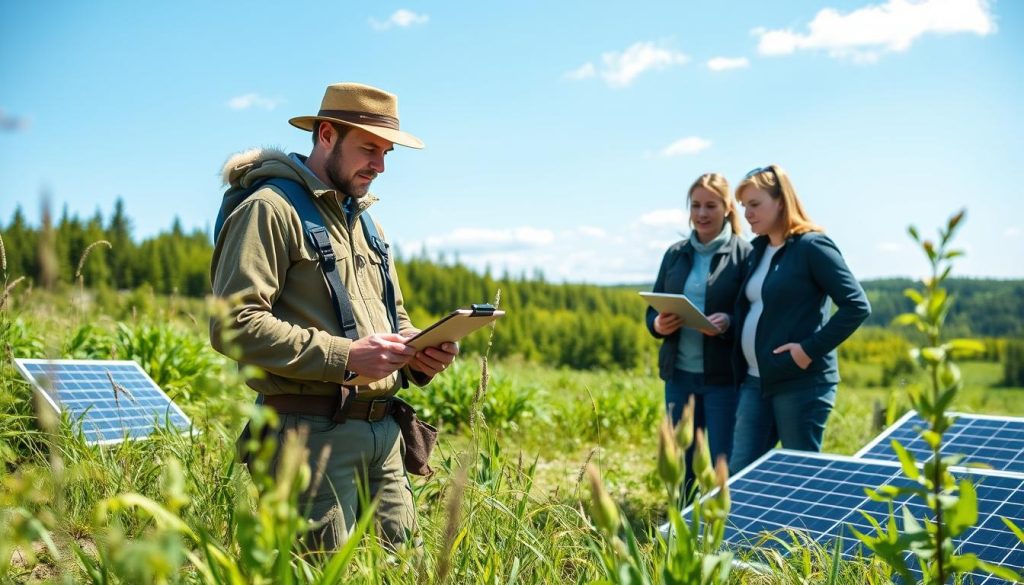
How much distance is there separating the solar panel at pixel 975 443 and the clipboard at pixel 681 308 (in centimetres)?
117

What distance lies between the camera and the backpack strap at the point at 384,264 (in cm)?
349

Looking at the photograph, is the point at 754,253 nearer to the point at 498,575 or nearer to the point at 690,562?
the point at 498,575

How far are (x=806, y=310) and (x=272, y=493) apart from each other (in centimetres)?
408

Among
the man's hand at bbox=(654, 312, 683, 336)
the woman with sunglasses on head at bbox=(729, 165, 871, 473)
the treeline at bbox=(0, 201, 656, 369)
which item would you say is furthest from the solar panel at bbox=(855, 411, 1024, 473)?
the treeline at bbox=(0, 201, 656, 369)

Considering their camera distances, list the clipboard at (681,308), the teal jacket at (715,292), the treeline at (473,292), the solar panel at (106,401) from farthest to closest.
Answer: the treeline at (473,292), the teal jacket at (715,292), the clipboard at (681,308), the solar panel at (106,401)

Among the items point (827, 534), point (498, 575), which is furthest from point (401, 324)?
point (827, 534)

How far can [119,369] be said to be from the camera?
217 inches

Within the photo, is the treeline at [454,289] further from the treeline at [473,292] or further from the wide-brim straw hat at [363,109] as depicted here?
the wide-brim straw hat at [363,109]

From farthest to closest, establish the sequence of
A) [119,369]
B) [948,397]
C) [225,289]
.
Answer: [119,369]
[225,289]
[948,397]

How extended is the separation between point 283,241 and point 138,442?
2110 mm

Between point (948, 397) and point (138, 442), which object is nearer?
point (948, 397)

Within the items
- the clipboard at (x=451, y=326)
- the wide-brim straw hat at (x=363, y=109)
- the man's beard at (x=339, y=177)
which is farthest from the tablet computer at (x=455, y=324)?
the wide-brim straw hat at (x=363, y=109)

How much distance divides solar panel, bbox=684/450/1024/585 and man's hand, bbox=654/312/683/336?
48.2 inches

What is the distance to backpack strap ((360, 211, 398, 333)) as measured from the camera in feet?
11.5
